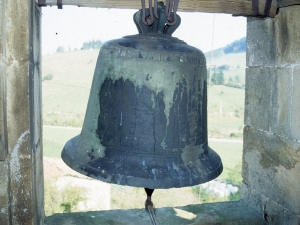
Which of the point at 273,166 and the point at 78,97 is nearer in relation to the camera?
the point at 273,166

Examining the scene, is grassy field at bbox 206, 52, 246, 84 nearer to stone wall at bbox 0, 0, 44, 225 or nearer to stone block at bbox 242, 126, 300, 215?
stone block at bbox 242, 126, 300, 215

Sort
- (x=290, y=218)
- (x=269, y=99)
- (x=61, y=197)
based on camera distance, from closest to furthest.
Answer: (x=290, y=218), (x=269, y=99), (x=61, y=197)

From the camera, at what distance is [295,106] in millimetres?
2078

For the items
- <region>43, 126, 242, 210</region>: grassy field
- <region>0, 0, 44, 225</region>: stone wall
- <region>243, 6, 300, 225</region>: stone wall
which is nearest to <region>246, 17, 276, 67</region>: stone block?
<region>243, 6, 300, 225</region>: stone wall

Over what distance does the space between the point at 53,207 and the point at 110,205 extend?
196 centimetres

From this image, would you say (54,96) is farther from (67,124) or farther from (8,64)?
(8,64)

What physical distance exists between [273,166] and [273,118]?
298 millimetres

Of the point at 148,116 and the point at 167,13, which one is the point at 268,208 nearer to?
the point at 148,116

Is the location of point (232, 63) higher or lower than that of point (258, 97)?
higher

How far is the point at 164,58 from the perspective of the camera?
1291mm

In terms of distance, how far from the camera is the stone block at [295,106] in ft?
6.75

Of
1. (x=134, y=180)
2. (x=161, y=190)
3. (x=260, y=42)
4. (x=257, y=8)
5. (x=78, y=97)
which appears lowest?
(x=161, y=190)

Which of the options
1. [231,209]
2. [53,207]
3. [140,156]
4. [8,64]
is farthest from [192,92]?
[53,207]

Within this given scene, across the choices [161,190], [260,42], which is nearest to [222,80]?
[161,190]
